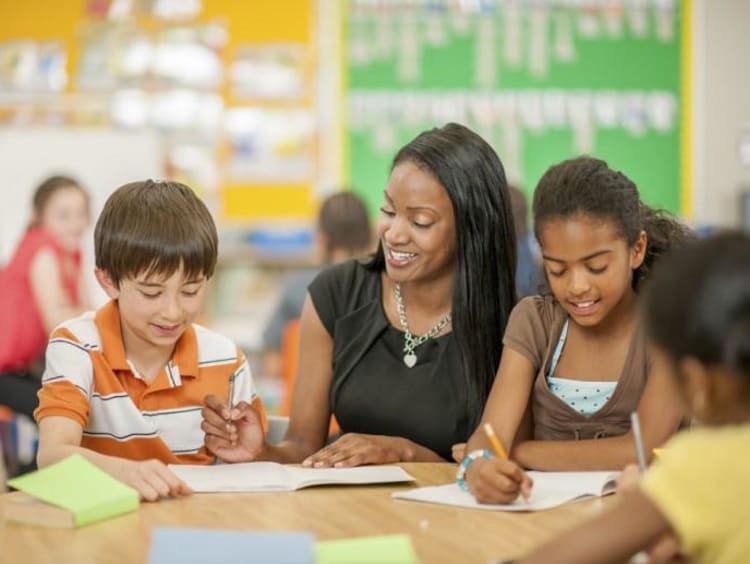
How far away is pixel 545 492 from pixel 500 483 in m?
0.12

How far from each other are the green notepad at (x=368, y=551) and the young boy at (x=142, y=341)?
2.12 ft

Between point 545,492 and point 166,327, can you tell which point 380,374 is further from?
point 545,492

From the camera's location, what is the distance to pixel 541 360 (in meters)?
2.04

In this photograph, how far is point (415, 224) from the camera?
7.27 feet

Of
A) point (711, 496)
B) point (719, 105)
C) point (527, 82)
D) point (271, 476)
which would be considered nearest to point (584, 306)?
point (271, 476)

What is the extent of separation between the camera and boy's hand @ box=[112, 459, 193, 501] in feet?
5.63

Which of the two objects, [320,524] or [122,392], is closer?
[320,524]

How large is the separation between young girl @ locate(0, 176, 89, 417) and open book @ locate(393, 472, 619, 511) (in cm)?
280

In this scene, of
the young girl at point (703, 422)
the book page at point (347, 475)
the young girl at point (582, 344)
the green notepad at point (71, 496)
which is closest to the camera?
the young girl at point (703, 422)

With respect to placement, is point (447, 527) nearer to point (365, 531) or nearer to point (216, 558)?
point (365, 531)

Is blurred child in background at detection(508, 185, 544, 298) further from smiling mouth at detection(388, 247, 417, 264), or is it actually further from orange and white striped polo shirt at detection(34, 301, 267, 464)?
orange and white striped polo shirt at detection(34, 301, 267, 464)

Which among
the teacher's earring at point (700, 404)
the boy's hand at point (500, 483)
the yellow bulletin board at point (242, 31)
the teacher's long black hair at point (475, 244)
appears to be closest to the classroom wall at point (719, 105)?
the yellow bulletin board at point (242, 31)

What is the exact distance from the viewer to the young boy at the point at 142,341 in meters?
2.00

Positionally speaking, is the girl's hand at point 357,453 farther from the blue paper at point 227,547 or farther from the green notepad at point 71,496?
the blue paper at point 227,547
